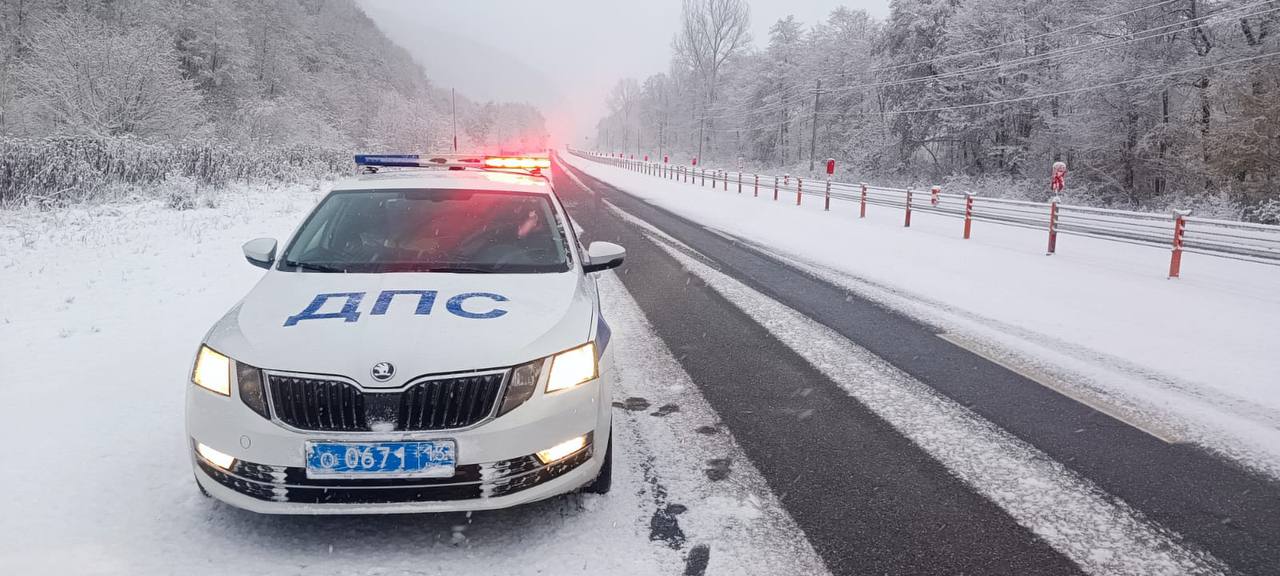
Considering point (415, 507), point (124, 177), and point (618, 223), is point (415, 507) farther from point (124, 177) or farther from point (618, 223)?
point (124, 177)

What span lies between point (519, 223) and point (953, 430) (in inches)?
115

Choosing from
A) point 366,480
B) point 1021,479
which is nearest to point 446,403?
point 366,480

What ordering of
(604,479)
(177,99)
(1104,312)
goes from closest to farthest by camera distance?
1. (604,479)
2. (1104,312)
3. (177,99)

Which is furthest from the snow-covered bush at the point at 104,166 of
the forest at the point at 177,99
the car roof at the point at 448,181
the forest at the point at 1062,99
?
the forest at the point at 1062,99

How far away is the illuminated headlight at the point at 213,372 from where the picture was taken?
9.50ft

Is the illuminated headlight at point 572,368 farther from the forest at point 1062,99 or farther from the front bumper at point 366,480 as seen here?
the forest at point 1062,99

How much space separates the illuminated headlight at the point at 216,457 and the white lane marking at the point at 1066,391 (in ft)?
16.1

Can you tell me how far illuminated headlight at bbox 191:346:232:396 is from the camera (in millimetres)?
2896

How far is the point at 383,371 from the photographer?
277 centimetres

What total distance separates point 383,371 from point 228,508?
1126 mm

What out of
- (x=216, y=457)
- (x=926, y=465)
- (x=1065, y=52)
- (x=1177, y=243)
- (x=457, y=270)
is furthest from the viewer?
(x=1065, y=52)

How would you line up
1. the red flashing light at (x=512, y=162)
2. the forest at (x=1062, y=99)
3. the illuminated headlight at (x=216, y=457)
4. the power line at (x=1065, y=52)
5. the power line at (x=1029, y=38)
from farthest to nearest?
the power line at (x=1029, y=38) → the power line at (x=1065, y=52) → the forest at (x=1062, y=99) → the red flashing light at (x=512, y=162) → the illuminated headlight at (x=216, y=457)

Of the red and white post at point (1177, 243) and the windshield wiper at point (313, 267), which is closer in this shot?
the windshield wiper at point (313, 267)

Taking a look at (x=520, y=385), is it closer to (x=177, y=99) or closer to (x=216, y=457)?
(x=216, y=457)
